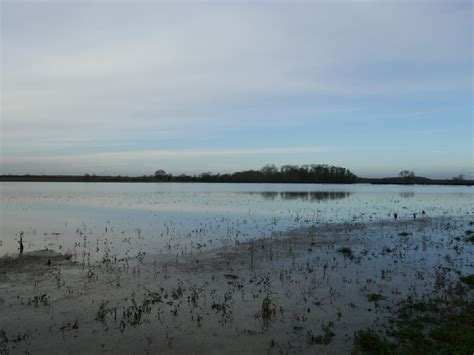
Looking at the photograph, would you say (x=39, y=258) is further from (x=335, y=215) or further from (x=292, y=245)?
(x=335, y=215)

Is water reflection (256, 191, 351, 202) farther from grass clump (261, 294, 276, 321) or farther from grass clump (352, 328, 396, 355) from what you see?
grass clump (352, 328, 396, 355)

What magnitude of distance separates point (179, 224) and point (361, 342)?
1807 centimetres

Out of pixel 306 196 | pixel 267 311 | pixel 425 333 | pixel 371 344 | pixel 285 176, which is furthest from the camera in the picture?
pixel 285 176

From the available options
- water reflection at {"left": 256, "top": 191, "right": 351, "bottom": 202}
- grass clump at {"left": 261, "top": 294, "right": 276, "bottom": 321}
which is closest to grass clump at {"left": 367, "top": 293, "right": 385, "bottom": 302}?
grass clump at {"left": 261, "top": 294, "right": 276, "bottom": 321}

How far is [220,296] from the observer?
934 centimetres

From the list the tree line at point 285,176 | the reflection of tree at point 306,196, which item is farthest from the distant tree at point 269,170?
the reflection of tree at point 306,196

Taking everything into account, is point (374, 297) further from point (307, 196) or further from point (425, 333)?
point (307, 196)

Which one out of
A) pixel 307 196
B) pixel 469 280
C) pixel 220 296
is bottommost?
pixel 220 296

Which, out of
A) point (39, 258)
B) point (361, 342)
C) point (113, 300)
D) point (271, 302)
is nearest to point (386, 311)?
point (361, 342)

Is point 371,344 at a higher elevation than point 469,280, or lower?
lower

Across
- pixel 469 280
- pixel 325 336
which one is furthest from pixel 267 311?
pixel 469 280

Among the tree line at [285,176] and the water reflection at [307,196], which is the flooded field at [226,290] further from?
the tree line at [285,176]

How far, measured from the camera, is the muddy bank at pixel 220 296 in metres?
6.79

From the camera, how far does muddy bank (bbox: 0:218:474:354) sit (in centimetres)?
679
